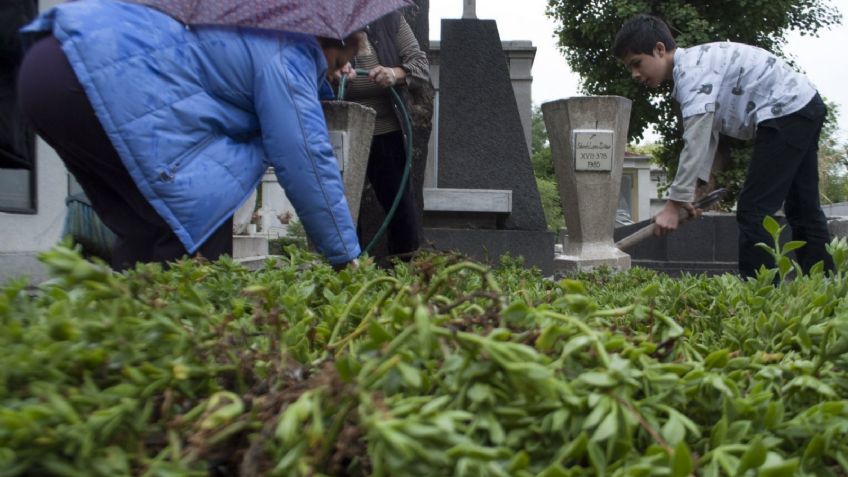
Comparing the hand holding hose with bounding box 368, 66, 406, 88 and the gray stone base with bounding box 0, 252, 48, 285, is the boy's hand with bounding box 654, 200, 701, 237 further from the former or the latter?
the gray stone base with bounding box 0, 252, 48, 285

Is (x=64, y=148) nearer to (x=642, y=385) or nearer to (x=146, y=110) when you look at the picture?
(x=146, y=110)

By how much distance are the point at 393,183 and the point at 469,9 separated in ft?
10.6

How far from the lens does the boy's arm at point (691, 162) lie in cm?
441

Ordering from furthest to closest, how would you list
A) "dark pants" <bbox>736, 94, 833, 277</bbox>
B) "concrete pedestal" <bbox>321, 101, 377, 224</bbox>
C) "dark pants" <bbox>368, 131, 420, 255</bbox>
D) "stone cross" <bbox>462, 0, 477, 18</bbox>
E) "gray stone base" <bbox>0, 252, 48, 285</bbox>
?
"stone cross" <bbox>462, 0, 477, 18</bbox>
"gray stone base" <bbox>0, 252, 48, 285</bbox>
"dark pants" <bbox>368, 131, 420, 255</bbox>
"concrete pedestal" <bbox>321, 101, 377, 224</bbox>
"dark pants" <bbox>736, 94, 833, 277</bbox>

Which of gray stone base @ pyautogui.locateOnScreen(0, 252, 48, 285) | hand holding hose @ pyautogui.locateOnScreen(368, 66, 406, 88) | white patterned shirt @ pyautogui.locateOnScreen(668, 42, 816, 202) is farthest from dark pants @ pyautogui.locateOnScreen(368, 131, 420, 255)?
gray stone base @ pyautogui.locateOnScreen(0, 252, 48, 285)

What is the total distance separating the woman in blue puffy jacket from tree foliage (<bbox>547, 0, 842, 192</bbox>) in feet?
57.6

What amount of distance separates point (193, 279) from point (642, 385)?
2.40 feet

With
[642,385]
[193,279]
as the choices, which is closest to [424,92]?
[193,279]

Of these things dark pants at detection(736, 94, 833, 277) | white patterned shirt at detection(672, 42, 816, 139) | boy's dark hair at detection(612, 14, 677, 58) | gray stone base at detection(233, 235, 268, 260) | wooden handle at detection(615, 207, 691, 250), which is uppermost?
boy's dark hair at detection(612, 14, 677, 58)

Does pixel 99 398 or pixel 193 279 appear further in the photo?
pixel 193 279

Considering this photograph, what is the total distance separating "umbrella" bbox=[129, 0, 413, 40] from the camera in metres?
2.16

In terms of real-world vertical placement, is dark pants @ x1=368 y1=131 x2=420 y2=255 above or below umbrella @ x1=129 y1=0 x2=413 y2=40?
below

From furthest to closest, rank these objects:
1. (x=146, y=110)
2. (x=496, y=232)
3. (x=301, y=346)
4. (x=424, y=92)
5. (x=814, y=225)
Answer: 1. (x=496, y=232)
2. (x=424, y=92)
3. (x=814, y=225)
4. (x=146, y=110)
5. (x=301, y=346)

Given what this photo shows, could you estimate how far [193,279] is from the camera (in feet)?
3.87
